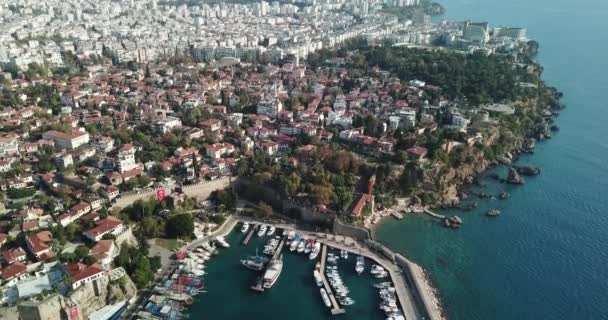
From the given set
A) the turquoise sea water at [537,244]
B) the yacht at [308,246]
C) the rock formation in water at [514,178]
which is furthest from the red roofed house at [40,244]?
the rock formation in water at [514,178]

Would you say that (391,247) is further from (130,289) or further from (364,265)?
(130,289)

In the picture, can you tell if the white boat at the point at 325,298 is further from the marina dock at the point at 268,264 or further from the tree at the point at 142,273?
the tree at the point at 142,273

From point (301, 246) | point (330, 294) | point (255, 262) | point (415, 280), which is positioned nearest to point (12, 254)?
point (255, 262)

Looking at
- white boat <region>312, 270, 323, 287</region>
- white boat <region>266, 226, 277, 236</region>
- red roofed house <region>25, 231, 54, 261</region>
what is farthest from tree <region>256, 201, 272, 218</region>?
red roofed house <region>25, 231, 54, 261</region>

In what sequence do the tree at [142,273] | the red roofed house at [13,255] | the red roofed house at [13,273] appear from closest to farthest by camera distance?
1. the red roofed house at [13,273]
2. the tree at [142,273]
3. the red roofed house at [13,255]

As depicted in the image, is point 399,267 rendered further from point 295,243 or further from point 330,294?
point 295,243
